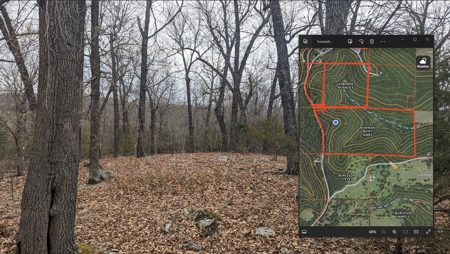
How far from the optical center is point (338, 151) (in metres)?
1.96

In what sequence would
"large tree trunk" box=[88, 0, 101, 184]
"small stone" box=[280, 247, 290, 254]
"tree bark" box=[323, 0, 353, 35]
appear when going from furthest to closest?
"large tree trunk" box=[88, 0, 101, 184] < "tree bark" box=[323, 0, 353, 35] < "small stone" box=[280, 247, 290, 254]

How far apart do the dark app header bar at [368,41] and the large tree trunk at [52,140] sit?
3024 millimetres

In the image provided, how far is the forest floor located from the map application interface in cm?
123

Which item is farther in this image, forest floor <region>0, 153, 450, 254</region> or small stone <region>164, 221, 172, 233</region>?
small stone <region>164, 221, 172, 233</region>

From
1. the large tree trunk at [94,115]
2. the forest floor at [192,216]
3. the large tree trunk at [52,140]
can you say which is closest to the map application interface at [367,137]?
the forest floor at [192,216]

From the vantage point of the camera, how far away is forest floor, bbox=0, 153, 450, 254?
4.11 m

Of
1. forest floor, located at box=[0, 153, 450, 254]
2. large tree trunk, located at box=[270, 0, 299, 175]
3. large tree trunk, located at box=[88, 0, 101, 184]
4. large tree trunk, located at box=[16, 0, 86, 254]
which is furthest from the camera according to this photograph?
large tree trunk, located at box=[88, 0, 101, 184]

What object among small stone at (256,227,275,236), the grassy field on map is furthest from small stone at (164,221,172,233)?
the grassy field on map

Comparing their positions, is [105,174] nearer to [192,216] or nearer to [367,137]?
[192,216]

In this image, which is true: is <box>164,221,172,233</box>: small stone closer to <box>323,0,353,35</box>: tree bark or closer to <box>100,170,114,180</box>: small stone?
<box>323,0,353,35</box>: tree bark

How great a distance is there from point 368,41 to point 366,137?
2.41 feet

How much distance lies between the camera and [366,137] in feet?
6.37

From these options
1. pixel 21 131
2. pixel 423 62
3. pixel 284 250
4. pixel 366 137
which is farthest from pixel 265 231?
pixel 21 131

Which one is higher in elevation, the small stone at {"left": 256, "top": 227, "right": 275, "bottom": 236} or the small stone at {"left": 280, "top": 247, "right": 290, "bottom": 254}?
the small stone at {"left": 256, "top": 227, "right": 275, "bottom": 236}
